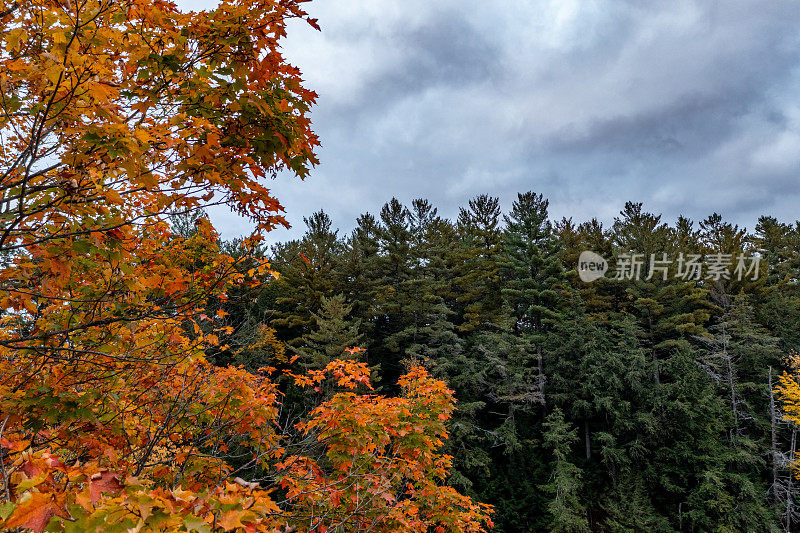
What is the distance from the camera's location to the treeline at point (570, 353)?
15.7 metres

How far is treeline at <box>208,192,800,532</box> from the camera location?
15.7m

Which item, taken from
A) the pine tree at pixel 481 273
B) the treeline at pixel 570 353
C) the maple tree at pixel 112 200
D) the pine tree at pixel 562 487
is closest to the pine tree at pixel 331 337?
the treeline at pixel 570 353

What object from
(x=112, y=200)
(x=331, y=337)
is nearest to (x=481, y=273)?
(x=331, y=337)

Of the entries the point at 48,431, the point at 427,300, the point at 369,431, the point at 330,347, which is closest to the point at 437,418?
the point at 369,431

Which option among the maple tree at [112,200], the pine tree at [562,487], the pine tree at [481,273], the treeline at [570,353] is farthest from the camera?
the pine tree at [481,273]

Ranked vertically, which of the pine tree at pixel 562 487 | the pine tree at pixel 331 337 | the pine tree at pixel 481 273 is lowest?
the pine tree at pixel 562 487

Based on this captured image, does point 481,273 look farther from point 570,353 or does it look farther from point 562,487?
point 562,487

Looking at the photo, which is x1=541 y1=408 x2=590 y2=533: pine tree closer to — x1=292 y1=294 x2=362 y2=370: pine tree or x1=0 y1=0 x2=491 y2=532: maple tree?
x1=292 y1=294 x2=362 y2=370: pine tree

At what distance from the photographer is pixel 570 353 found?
19.4 metres

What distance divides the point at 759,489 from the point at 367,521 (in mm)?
17786

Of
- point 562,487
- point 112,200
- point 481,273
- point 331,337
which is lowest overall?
point 562,487

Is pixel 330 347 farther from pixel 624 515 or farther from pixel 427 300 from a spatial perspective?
pixel 624 515

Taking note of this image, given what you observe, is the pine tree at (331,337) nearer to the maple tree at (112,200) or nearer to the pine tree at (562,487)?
the pine tree at (562,487)

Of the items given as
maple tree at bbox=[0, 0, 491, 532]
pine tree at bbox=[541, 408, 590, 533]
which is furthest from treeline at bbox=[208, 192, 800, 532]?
maple tree at bbox=[0, 0, 491, 532]
